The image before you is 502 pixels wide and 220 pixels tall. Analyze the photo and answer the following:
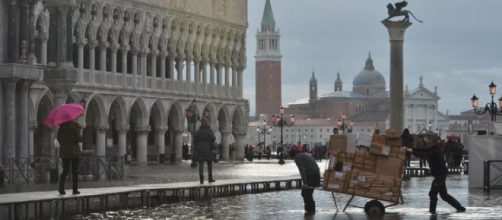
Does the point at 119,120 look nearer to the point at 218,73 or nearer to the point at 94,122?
the point at 94,122

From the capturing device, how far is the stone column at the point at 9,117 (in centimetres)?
3431

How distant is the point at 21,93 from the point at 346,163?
14332 mm

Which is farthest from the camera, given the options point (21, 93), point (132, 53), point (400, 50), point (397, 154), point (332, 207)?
point (132, 53)

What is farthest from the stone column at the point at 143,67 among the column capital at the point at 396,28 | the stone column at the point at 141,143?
the column capital at the point at 396,28

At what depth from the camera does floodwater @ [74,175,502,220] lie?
2206 cm

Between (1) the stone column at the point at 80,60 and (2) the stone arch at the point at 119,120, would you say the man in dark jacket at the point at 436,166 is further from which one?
(2) the stone arch at the point at 119,120

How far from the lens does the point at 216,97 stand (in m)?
82.6

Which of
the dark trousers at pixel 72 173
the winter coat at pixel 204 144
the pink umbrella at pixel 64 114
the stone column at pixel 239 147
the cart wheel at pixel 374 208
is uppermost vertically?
the pink umbrella at pixel 64 114

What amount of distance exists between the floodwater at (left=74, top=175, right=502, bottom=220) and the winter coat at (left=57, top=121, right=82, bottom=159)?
1.64 metres

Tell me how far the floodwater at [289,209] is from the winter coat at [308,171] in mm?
541

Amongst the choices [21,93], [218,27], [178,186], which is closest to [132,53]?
[218,27]

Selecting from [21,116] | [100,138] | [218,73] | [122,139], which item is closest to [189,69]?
[218,73]

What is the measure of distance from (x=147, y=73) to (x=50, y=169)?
130ft

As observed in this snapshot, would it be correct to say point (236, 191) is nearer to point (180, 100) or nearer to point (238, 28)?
point (180, 100)
